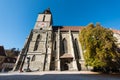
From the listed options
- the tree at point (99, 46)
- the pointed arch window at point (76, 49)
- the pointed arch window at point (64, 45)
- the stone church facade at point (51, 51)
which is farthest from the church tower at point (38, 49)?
the tree at point (99, 46)

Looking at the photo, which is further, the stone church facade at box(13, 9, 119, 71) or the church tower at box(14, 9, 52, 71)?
the stone church facade at box(13, 9, 119, 71)

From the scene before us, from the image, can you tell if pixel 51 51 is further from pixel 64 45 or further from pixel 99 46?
pixel 99 46

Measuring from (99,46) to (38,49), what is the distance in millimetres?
15020

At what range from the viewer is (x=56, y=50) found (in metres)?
29.0

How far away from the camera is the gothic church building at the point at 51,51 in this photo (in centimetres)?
2586

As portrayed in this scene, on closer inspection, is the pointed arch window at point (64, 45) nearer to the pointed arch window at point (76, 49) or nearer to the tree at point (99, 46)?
the pointed arch window at point (76, 49)

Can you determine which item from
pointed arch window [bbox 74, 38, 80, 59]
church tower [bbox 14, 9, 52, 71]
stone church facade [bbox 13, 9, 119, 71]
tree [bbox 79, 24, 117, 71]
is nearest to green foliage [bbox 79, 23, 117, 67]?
tree [bbox 79, 24, 117, 71]

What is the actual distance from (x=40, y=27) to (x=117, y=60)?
2203 centimetres

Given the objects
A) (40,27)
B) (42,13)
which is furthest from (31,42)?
(42,13)

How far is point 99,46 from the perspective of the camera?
65.9 ft

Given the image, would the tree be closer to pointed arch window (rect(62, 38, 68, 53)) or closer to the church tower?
pointed arch window (rect(62, 38, 68, 53))

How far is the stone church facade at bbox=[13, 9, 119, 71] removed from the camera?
2588cm

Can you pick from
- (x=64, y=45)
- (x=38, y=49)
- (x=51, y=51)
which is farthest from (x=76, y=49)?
(x=38, y=49)

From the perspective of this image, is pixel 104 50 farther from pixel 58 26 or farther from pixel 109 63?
pixel 58 26
